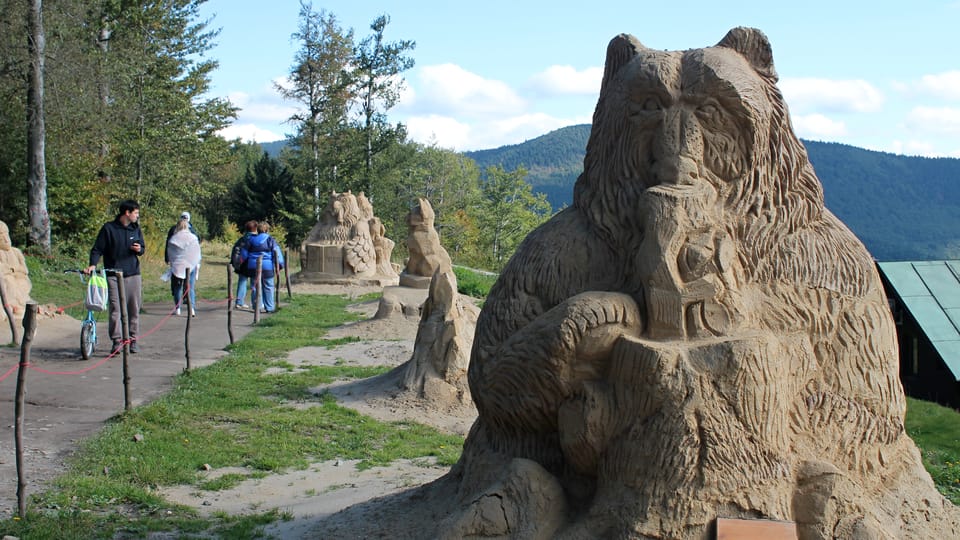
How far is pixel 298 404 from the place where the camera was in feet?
33.0

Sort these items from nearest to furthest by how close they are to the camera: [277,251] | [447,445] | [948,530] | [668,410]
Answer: [668,410] → [948,530] → [447,445] → [277,251]

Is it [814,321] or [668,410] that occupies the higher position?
[814,321]

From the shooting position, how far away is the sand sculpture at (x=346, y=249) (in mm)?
23766

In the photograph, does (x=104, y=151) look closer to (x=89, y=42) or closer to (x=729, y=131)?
(x=89, y=42)

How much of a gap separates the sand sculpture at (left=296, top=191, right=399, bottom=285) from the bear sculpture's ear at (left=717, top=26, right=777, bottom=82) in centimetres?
2007

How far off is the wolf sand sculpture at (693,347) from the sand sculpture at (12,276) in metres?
11.5

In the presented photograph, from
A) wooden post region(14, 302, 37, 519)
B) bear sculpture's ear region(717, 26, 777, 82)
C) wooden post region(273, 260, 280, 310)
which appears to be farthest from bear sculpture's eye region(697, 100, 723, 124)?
wooden post region(273, 260, 280, 310)

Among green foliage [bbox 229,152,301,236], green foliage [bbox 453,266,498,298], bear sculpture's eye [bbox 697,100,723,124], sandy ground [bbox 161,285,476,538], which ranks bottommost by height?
sandy ground [bbox 161,285,476,538]

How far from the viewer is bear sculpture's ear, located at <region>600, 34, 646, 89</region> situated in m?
4.14

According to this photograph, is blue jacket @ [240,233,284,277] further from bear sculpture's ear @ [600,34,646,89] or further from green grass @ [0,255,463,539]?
bear sculpture's ear @ [600,34,646,89]

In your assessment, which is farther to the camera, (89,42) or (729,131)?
(89,42)

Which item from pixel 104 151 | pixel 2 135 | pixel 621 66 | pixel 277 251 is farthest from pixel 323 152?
pixel 621 66

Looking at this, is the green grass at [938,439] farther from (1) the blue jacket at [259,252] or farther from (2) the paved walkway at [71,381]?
(1) the blue jacket at [259,252]

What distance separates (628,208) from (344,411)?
21.1 ft
